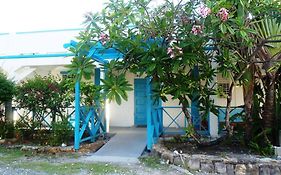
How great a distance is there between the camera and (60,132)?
8961 mm

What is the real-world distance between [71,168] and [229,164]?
3.52 meters

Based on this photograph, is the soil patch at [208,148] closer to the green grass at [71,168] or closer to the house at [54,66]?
the green grass at [71,168]

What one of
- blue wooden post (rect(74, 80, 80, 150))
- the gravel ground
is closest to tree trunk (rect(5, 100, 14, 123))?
blue wooden post (rect(74, 80, 80, 150))

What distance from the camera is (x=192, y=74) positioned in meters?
7.34

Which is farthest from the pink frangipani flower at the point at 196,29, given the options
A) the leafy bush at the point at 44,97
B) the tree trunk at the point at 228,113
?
the leafy bush at the point at 44,97

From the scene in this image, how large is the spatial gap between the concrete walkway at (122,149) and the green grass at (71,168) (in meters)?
0.63

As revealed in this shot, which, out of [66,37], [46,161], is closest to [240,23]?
[46,161]

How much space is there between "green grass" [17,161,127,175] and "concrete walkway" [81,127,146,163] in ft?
2.07

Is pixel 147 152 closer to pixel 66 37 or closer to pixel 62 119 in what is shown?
pixel 62 119

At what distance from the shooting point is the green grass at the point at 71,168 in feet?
21.0

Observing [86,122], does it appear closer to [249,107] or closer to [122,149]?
[122,149]

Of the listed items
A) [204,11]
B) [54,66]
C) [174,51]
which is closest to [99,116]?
[54,66]

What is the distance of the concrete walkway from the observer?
298 inches

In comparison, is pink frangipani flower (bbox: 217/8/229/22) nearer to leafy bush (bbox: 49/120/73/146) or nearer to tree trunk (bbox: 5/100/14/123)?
leafy bush (bbox: 49/120/73/146)
